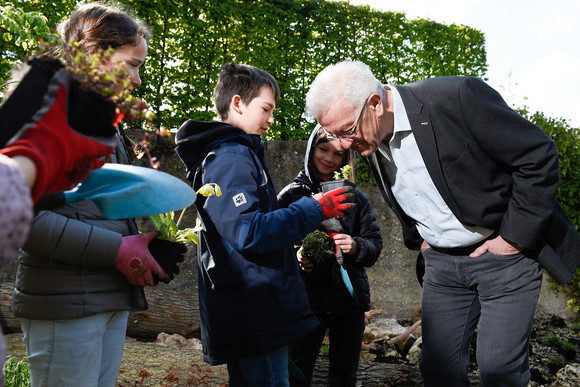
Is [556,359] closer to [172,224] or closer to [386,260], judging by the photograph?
[386,260]

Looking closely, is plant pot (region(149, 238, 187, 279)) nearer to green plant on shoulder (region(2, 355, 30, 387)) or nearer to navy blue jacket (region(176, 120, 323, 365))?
navy blue jacket (region(176, 120, 323, 365))

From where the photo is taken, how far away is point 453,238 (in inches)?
106

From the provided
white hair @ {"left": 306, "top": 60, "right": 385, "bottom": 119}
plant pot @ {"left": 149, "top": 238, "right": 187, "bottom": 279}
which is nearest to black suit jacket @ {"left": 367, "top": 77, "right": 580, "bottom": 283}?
white hair @ {"left": 306, "top": 60, "right": 385, "bottom": 119}

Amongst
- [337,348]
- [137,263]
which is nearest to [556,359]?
[337,348]

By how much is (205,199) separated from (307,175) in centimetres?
119

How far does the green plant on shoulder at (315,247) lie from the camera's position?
3205 mm

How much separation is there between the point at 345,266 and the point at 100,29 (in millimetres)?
2145

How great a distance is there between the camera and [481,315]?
267 centimetres

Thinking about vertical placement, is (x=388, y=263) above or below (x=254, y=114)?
below

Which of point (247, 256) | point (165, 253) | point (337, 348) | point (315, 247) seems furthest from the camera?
point (337, 348)

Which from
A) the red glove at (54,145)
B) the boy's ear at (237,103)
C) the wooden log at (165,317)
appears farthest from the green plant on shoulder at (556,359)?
the red glove at (54,145)

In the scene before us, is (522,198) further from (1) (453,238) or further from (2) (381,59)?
(2) (381,59)

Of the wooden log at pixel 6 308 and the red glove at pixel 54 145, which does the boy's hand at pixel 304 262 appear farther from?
the wooden log at pixel 6 308

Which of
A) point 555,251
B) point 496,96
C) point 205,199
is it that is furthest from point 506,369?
point 205,199
